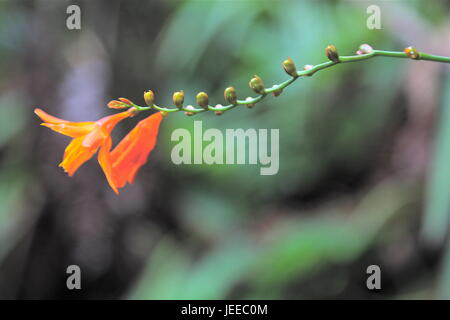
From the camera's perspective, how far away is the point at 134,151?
2.90 feet

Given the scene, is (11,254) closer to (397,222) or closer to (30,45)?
(30,45)

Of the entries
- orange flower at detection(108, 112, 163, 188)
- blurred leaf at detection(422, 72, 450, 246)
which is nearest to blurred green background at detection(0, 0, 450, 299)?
blurred leaf at detection(422, 72, 450, 246)

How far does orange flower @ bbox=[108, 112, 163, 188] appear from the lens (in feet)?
2.81

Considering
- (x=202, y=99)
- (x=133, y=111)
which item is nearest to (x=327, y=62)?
(x=202, y=99)

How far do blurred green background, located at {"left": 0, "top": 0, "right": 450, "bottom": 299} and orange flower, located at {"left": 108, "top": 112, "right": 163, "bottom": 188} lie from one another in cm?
97

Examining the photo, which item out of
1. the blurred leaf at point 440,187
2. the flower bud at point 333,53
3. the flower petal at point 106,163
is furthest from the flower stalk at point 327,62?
the blurred leaf at point 440,187

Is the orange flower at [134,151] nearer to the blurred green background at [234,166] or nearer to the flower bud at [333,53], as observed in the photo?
the flower bud at [333,53]

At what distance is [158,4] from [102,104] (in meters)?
0.63

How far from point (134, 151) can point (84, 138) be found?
9 centimetres

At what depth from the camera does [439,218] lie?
1545 mm

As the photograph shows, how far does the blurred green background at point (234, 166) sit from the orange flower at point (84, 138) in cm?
102

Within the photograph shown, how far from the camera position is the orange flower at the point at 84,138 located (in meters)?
0.82

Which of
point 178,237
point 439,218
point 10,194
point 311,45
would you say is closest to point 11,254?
point 10,194

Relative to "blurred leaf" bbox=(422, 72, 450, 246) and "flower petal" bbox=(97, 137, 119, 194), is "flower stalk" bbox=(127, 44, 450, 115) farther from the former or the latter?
"blurred leaf" bbox=(422, 72, 450, 246)
